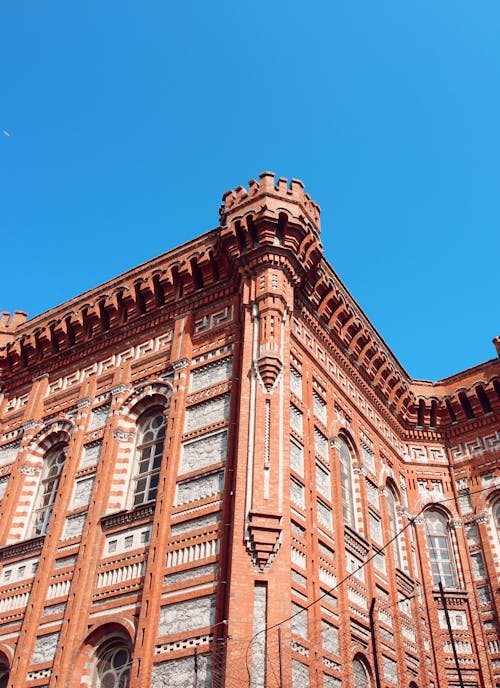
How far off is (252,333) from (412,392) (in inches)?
276

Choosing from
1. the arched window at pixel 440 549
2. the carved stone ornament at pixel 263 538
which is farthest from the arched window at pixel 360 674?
the arched window at pixel 440 549

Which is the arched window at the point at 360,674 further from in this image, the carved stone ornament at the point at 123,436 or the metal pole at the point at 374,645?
the carved stone ornament at the point at 123,436

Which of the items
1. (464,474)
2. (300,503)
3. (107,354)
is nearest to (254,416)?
(300,503)

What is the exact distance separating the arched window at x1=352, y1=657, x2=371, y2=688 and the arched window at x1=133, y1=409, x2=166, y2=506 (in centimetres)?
429

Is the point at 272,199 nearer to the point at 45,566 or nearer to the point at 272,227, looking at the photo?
the point at 272,227

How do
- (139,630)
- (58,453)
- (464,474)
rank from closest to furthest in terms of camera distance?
(139,630) < (58,453) < (464,474)

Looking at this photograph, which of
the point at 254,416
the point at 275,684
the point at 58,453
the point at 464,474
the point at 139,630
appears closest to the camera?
the point at 275,684

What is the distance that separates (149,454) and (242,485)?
3002 millimetres

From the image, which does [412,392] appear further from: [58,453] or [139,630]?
[139,630]

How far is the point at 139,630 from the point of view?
9.87 metres

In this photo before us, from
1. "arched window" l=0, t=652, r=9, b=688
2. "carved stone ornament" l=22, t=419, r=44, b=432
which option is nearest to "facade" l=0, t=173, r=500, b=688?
"carved stone ornament" l=22, t=419, r=44, b=432

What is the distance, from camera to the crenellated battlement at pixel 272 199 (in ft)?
45.2

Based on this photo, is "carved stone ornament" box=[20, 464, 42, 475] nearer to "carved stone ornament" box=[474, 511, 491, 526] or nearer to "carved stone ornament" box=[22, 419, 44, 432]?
"carved stone ornament" box=[22, 419, 44, 432]

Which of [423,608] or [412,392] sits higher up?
[412,392]
